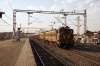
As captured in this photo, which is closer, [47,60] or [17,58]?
[17,58]

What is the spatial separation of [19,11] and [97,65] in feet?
107

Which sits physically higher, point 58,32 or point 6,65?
point 58,32

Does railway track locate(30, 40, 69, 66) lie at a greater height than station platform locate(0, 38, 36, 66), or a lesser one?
lesser

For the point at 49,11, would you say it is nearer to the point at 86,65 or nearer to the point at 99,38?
the point at 99,38

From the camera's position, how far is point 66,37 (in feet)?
93.0

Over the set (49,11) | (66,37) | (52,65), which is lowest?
(52,65)

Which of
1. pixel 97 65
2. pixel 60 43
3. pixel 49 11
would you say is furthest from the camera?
pixel 49 11

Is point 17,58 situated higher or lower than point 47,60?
higher

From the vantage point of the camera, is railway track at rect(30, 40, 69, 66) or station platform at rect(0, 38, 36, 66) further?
railway track at rect(30, 40, 69, 66)

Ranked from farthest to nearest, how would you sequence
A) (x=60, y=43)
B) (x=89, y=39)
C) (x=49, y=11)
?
(x=89, y=39) < (x=49, y=11) < (x=60, y=43)

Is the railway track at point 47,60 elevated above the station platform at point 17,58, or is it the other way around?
the station platform at point 17,58

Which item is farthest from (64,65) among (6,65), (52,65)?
(6,65)

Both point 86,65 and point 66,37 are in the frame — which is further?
point 66,37

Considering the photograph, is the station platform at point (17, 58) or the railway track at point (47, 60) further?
the railway track at point (47, 60)
